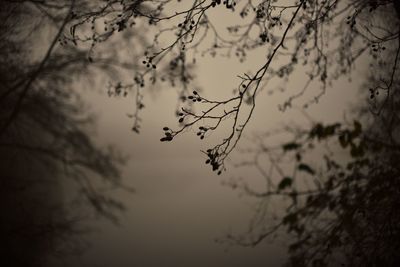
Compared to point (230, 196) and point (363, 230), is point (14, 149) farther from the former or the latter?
point (230, 196)

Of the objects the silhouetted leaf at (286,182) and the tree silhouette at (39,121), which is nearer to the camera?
the silhouetted leaf at (286,182)

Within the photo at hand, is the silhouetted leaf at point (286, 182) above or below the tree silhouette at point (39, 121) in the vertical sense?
below

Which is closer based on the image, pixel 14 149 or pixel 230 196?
pixel 14 149

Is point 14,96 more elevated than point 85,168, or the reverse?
point 14,96

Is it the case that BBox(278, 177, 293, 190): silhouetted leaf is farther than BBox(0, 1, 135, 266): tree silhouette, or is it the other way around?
BBox(0, 1, 135, 266): tree silhouette

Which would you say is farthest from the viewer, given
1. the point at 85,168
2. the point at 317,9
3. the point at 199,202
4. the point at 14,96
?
the point at 199,202

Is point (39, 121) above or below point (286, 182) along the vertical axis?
above

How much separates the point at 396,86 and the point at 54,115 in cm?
636

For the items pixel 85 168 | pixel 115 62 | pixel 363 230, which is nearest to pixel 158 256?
pixel 85 168

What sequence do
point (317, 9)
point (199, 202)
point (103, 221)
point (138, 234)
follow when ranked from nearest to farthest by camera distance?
1. point (317, 9)
2. point (138, 234)
3. point (103, 221)
4. point (199, 202)

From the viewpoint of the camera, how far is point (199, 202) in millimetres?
21344

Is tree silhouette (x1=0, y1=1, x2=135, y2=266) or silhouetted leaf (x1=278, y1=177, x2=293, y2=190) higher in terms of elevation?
tree silhouette (x1=0, y1=1, x2=135, y2=266)

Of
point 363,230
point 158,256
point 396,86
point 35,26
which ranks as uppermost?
point 35,26

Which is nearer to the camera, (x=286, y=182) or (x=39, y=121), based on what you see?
(x=286, y=182)
